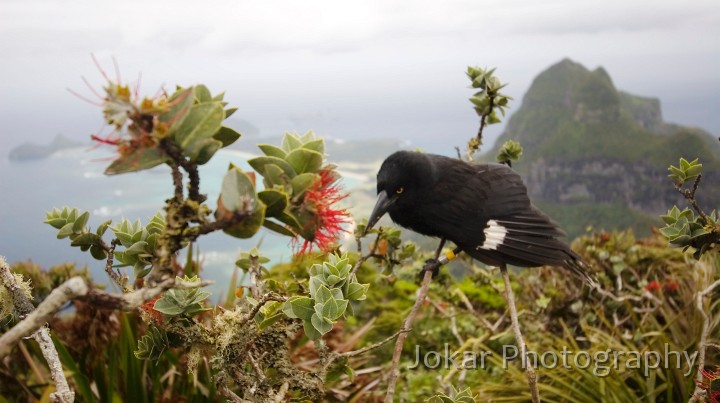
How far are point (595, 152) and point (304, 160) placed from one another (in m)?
73.6

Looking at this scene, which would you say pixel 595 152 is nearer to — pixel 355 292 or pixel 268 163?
pixel 355 292

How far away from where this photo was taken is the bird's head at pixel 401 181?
2.08 m

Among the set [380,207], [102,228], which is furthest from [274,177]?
[380,207]

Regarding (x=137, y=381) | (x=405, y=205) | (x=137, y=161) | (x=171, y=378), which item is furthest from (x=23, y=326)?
(x=171, y=378)

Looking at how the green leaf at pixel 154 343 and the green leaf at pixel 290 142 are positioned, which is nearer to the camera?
the green leaf at pixel 290 142

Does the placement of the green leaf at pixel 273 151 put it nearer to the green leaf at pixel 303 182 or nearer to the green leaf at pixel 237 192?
the green leaf at pixel 303 182

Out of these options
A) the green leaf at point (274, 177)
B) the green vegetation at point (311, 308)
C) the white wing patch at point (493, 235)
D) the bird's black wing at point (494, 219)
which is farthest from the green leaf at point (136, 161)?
the white wing patch at point (493, 235)

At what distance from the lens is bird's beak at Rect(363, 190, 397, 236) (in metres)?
2.02

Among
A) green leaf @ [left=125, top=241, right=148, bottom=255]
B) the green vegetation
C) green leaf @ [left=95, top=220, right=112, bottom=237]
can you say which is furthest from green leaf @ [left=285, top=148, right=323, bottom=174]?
green leaf @ [left=95, top=220, right=112, bottom=237]

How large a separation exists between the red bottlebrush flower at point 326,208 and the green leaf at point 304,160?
0.04m

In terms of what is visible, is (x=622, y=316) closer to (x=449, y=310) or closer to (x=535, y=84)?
(x=449, y=310)

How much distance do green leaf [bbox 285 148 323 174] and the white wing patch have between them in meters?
1.46

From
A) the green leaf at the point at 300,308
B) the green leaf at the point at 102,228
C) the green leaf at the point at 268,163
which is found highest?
the green leaf at the point at 268,163

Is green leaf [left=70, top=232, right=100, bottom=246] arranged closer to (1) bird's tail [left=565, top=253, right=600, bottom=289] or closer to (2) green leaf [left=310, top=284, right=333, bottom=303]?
(2) green leaf [left=310, top=284, right=333, bottom=303]
